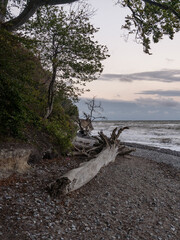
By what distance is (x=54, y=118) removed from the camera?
13719mm

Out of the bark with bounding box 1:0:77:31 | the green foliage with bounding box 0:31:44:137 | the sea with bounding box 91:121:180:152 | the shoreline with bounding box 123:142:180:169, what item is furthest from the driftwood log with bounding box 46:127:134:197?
the sea with bounding box 91:121:180:152

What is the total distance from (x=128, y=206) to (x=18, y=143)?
5.27m

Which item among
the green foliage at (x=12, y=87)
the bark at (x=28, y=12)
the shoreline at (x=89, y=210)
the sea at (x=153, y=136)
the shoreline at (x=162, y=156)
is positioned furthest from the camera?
the sea at (x=153, y=136)

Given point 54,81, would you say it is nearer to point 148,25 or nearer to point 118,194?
point 148,25

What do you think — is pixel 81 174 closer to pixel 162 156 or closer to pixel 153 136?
pixel 162 156

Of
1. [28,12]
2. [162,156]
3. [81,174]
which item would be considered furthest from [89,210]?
[162,156]

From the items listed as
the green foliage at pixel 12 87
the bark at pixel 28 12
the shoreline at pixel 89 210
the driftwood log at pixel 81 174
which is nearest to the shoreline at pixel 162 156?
the driftwood log at pixel 81 174

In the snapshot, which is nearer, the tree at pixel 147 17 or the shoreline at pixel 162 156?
the tree at pixel 147 17

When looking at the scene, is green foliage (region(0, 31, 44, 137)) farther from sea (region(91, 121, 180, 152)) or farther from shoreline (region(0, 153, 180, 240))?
sea (region(91, 121, 180, 152))

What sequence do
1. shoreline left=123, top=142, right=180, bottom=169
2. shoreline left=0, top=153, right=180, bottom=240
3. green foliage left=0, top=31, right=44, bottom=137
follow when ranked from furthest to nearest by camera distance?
shoreline left=123, top=142, right=180, bottom=169 < green foliage left=0, top=31, right=44, bottom=137 < shoreline left=0, top=153, right=180, bottom=240

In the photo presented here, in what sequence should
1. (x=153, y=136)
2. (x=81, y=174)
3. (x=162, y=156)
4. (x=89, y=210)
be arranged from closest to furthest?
(x=89, y=210), (x=81, y=174), (x=162, y=156), (x=153, y=136)

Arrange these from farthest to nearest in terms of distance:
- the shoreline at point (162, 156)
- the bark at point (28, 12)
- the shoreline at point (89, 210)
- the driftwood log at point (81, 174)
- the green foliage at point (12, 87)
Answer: the shoreline at point (162, 156)
the bark at point (28, 12)
the green foliage at point (12, 87)
the driftwood log at point (81, 174)
the shoreline at point (89, 210)

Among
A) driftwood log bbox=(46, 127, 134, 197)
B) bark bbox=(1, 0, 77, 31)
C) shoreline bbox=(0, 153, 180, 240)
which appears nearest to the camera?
shoreline bbox=(0, 153, 180, 240)

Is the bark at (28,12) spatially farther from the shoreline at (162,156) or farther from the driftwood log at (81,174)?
the shoreline at (162,156)
